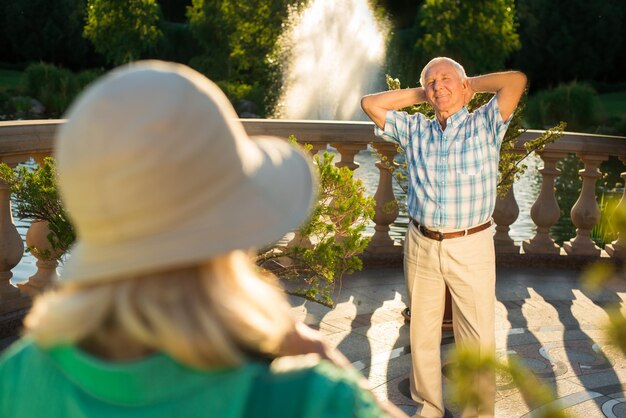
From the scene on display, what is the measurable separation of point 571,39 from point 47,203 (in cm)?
4201

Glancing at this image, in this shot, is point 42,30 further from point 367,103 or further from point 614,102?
point 367,103

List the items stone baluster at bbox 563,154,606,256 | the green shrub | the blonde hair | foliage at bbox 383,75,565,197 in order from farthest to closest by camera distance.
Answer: the green shrub
stone baluster at bbox 563,154,606,256
foliage at bbox 383,75,565,197
the blonde hair

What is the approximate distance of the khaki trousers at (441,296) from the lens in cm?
451

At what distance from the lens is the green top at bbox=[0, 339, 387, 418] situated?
134 cm

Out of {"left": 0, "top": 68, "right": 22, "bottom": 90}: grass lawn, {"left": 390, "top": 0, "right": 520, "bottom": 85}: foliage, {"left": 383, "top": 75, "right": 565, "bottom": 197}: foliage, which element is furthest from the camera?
{"left": 390, "top": 0, "right": 520, "bottom": 85}: foliage

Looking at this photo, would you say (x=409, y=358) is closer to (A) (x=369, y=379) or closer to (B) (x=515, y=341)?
(A) (x=369, y=379)

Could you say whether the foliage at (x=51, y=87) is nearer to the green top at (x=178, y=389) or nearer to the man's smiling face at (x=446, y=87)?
the man's smiling face at (x=446, y=87)

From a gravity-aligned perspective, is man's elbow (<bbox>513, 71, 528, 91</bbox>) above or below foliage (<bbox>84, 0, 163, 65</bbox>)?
above

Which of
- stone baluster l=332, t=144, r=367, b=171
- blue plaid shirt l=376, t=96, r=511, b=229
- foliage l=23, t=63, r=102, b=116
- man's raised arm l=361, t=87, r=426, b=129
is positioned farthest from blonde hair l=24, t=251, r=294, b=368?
foliage l=23, t=63, r=102, b=116

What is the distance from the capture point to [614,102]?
135 feet

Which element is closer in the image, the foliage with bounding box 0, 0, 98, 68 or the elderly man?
the elderly man

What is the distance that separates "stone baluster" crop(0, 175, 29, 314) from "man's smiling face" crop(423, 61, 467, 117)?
2.58 metres

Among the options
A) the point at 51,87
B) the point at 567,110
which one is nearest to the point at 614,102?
the point at 567,110

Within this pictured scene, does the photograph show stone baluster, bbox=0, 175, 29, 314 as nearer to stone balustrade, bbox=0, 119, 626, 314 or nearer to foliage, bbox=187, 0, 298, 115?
stone balustrade, bbox=0, 119, 626, 314
